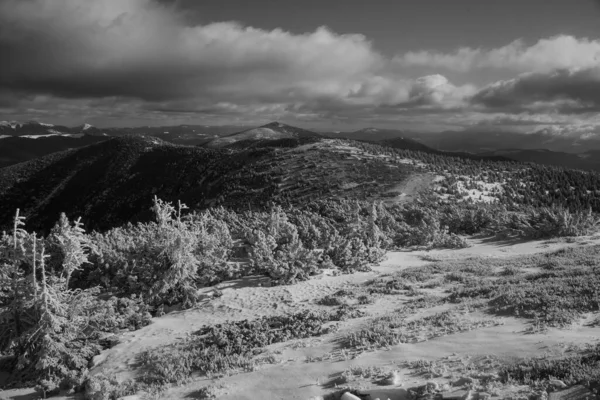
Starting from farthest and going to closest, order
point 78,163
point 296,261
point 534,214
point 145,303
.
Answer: point 78,163, point 534,214, point 296,261, point 145,303

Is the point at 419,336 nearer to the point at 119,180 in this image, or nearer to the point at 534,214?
the point at 534,214

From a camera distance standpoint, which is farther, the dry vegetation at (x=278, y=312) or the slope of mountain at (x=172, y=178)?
the slope of mountain at (x=172, y=178)

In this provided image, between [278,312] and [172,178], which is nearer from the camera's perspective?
[278,312]

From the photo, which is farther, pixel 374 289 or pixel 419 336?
pixel 374 289

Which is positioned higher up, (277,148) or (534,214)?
(277,148)

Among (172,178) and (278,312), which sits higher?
(172,178)

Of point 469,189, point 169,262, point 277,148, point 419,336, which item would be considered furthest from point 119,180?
point 419,336

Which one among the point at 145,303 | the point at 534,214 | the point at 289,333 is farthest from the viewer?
the point at 534,214

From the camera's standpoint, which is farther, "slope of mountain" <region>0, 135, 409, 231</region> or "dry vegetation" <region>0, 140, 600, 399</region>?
"slope of mountain" <region>0, 135, 409, 231</region>

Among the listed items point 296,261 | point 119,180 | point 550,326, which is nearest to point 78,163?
point 119,180

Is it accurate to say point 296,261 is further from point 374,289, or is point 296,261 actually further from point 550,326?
point 550,326
